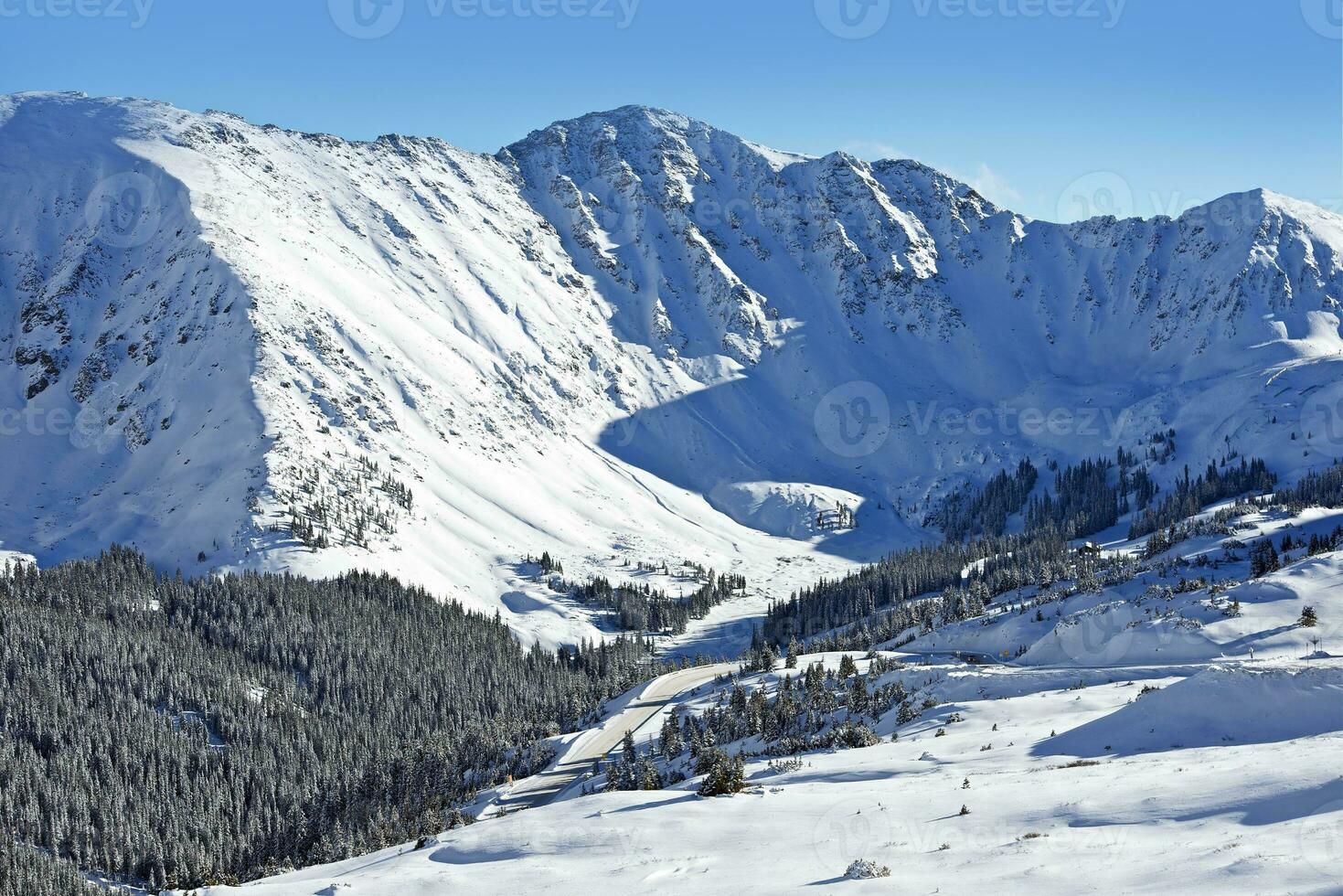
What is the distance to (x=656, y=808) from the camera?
1887 inches

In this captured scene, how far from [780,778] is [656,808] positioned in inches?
424

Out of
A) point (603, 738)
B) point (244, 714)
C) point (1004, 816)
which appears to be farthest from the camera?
point (244, 714)

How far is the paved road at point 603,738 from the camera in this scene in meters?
85.1

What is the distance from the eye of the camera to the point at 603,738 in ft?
326

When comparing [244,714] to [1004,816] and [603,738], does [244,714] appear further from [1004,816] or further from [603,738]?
→ [1004,816]

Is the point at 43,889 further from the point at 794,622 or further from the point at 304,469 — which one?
the point at 794,622

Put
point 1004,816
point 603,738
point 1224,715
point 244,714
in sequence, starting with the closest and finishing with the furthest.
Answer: point 1004,816, point 1224,715, point 603,738, point 244,714

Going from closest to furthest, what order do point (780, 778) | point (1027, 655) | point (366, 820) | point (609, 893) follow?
point (609, 893) < point (780, 778) < point (366, 820) < point (1027, 655)

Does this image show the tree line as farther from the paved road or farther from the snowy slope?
the snowy slope

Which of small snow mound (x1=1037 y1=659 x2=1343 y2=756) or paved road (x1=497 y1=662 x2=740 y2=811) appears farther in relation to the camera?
paved road (x1=497 y1=662 x2=740 y2=811)

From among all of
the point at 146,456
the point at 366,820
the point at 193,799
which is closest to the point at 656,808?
the point at 366,820

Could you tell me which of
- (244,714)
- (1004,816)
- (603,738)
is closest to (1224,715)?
(1004,816)

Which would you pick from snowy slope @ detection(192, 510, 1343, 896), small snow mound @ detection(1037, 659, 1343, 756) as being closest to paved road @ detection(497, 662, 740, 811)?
snowy slope @ detection(192, 510, 1343, 896)

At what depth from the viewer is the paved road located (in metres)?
85.1
